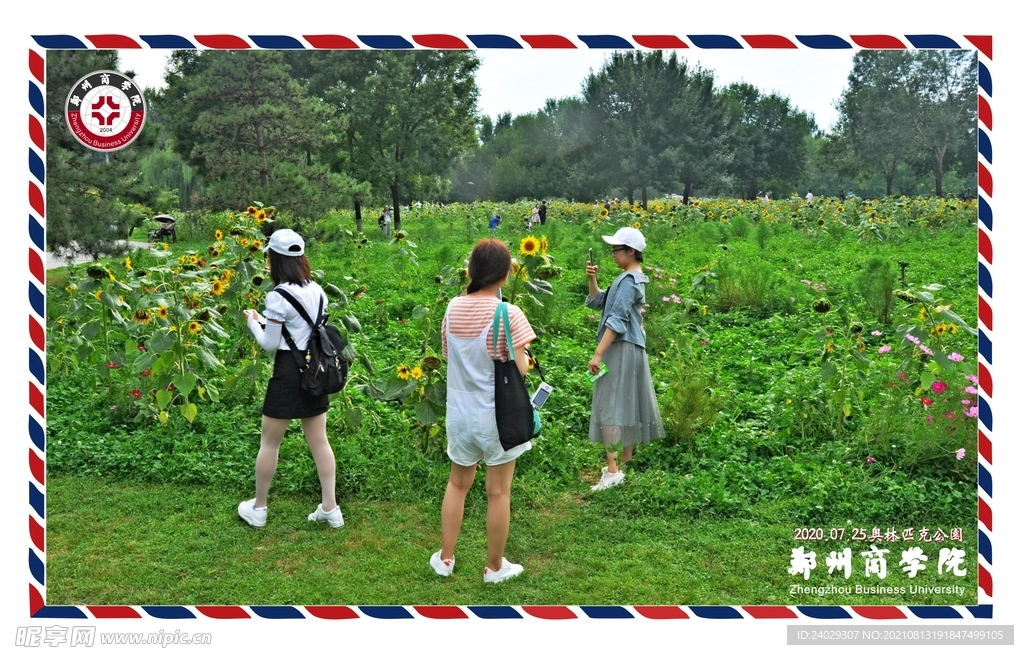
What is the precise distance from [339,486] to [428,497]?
484mm

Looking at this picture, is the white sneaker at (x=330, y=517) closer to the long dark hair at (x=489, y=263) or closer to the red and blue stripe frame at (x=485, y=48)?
the red and blue stripe frame at (x=485, y=48)

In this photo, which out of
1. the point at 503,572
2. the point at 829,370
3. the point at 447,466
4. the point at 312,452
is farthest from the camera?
the point at 829,370

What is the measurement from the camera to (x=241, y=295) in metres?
6.23

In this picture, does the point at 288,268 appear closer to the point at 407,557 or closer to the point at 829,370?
the point at 407,557

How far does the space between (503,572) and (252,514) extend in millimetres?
1330

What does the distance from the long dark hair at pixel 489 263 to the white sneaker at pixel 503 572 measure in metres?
1.21

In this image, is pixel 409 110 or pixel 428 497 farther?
pixel 409 110

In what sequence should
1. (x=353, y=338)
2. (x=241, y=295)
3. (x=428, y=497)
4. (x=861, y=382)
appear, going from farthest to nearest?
(x=353, y=338), (x=241, y=295), (x=861, y=382), (x=428, y=497)

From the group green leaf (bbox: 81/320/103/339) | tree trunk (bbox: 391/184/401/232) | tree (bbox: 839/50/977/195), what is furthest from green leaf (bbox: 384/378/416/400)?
tree trunk (bbox: 391/184/401/232)

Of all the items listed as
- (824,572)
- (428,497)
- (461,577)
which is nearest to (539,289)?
(428,497)

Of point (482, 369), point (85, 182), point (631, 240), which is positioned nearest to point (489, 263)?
point (482, 369)

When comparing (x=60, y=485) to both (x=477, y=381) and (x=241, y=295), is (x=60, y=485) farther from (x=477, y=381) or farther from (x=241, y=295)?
(x=477, y=381)

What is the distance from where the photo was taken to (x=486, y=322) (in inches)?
149

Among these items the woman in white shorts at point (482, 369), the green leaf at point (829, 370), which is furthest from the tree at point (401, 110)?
the green leaf at point (829, 370)
